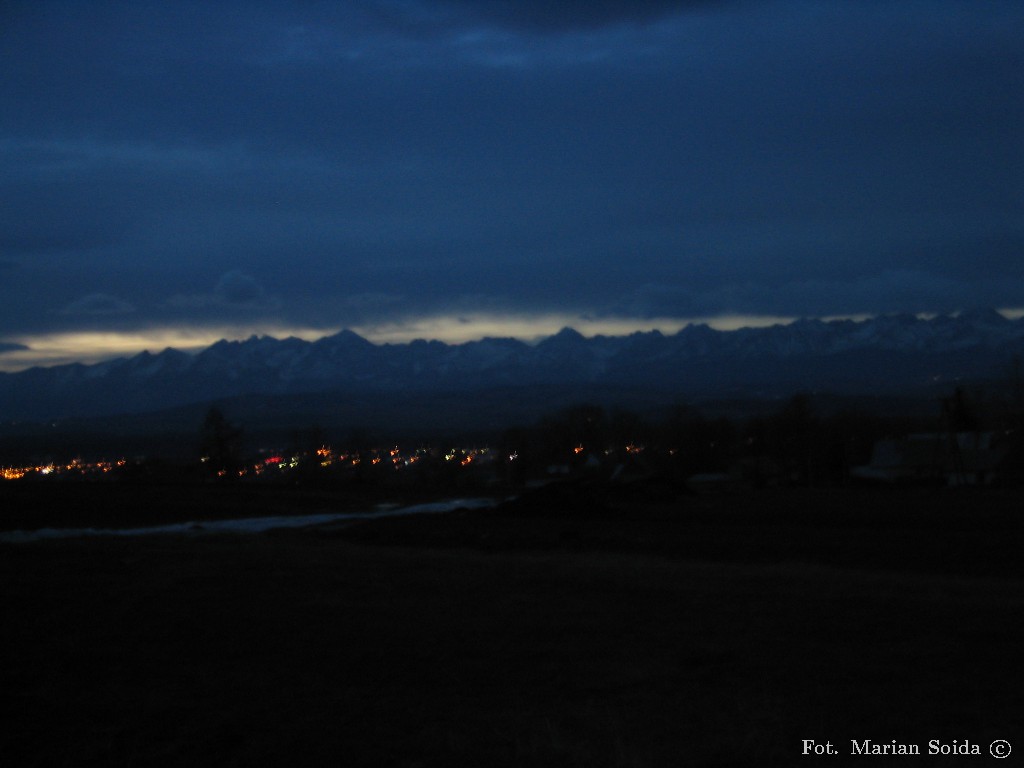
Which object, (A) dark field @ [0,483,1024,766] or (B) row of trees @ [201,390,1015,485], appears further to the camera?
(B) row of trees @ [201,390,1015,485]

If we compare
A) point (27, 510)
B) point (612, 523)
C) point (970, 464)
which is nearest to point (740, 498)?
point (612, 523)

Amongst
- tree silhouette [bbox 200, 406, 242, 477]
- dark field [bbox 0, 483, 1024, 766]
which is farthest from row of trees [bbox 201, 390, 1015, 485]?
dark field [bbox 0, 483, 1024, 766]

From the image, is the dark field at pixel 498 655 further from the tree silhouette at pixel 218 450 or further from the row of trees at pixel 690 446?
the tree silhouette at pixel 218 450

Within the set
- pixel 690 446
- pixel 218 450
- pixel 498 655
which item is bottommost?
pixel 690 446

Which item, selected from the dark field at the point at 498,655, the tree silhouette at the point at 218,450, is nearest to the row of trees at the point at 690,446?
the tree silhouette at the point at 218,450

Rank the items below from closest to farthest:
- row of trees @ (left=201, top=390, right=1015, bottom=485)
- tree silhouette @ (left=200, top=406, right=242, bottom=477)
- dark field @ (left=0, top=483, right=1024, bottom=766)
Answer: dark field @ (left=0, top=483, right=1024, bottom=766) < row of trees @ (left=201, top=390, right=1015, bottom=485) < tree silhouette @ (left=200, top=406, right=242, bottom=477)

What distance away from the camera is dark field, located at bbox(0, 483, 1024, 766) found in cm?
899

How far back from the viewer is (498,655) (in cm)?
1231

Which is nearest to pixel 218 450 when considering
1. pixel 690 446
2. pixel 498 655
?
pixel 690 446

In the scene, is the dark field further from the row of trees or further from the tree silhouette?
the tree silhouette

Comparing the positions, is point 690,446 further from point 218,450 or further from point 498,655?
point 498,655

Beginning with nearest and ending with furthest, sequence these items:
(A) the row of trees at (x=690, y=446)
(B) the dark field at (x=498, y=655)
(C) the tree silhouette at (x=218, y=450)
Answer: (B) the dark field at (x=498, y=655) → (A) the row of trees at (x=690, y=446) → (C) the tree silhouette at (x=218, y=450)

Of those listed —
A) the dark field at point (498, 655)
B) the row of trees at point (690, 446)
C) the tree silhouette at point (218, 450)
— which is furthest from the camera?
the tree silhouette at point (218, 450)

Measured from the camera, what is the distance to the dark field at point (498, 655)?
8992 millimetres
